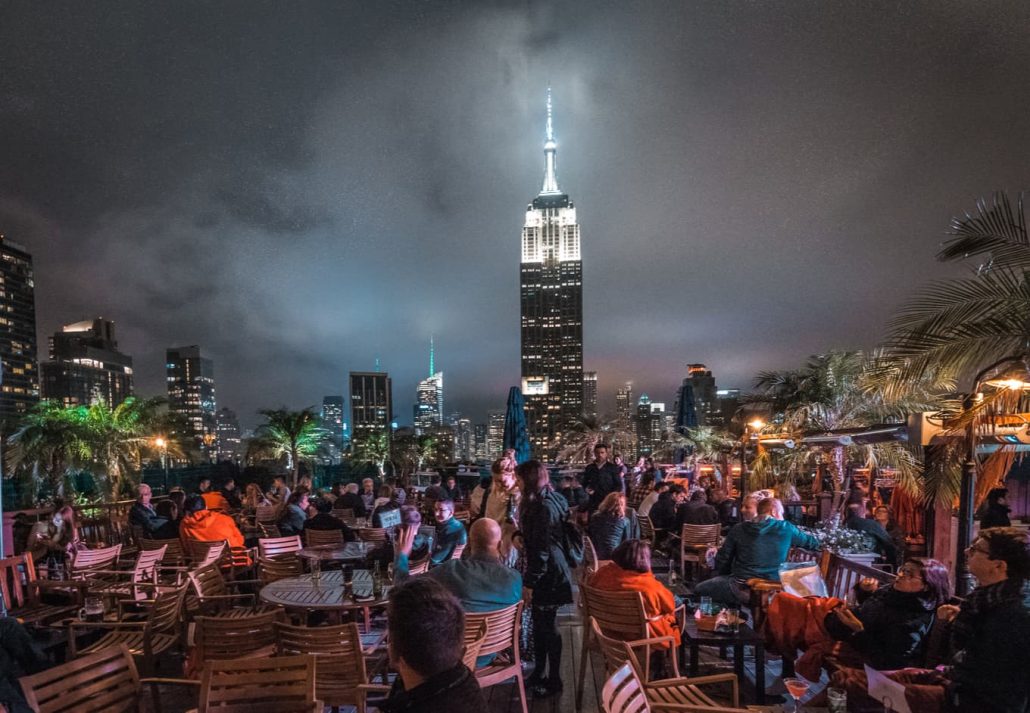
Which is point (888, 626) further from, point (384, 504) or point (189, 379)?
point (189, 379)

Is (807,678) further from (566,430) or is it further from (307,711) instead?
(566,430)

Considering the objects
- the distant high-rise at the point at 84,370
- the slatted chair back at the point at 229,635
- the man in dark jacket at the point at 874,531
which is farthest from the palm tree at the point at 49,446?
the distant high-rise at the point at 84,370

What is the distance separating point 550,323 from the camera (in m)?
94.6

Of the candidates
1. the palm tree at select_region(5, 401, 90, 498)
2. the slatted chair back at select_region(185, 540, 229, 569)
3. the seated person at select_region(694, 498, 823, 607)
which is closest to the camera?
the seated person at select_region(694, 498, 823, 607)

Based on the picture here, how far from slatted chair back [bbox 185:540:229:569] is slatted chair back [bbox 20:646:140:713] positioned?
369 cm

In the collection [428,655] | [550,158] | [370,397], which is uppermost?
[550,158]

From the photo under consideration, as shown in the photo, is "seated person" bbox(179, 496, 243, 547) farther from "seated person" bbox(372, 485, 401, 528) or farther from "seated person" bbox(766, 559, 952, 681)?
"seated person" bbox(766, 559, 952, 681)

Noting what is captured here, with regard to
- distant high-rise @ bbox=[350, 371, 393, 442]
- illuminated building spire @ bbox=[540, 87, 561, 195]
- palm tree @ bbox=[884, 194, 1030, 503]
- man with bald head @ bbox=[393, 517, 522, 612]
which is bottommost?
distant high-rise @ bbox=[350, 371, 393, 442]

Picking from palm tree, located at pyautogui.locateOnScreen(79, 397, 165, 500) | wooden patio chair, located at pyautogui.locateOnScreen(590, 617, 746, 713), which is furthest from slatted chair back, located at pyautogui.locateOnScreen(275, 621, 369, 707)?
palm tree, located at pyautogui.locateOnScreen(79, 397, 165, 500)

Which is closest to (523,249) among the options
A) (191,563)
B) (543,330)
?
(543,330)

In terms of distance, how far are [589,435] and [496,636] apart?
24489mm

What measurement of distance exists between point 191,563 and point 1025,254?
9139mm

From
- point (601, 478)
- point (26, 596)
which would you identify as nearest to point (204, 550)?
point (26, 596)

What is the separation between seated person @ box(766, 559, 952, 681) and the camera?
3.23m
